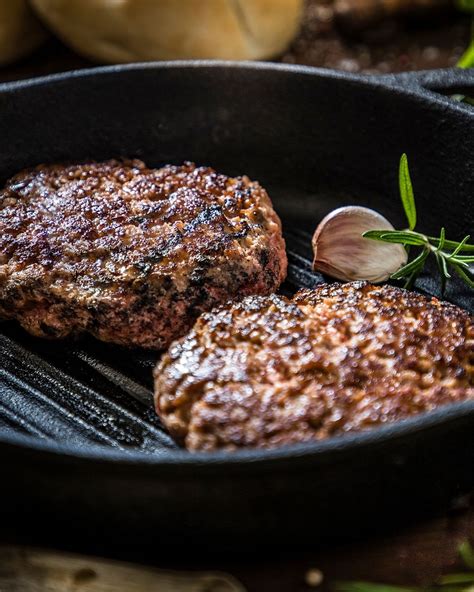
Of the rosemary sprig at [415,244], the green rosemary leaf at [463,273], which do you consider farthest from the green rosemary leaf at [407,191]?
the green rosemary leaf at [463,273]

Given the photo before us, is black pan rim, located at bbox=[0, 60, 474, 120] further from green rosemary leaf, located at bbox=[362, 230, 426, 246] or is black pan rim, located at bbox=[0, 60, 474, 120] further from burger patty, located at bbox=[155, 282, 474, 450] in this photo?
burger patty, located at bbox=[155, 282, 474, 450]

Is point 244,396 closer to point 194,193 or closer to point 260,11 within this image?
point 194,193

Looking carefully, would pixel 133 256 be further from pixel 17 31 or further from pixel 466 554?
pixel 17 31

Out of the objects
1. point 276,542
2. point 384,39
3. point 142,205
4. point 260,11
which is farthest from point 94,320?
point 384,39

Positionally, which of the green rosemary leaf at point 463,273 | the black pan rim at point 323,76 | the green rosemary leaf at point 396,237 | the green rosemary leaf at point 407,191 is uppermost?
the black pan rim at point 323,76

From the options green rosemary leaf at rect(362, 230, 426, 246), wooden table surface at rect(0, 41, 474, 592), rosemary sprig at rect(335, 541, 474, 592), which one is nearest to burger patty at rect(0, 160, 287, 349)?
green rosemary leaf at rect(362, 230, 426, 246)

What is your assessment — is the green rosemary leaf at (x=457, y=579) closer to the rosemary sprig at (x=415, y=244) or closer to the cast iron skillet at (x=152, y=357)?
the cast iron skillet at (x=152, y=357)

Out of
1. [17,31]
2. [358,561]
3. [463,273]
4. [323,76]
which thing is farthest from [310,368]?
[17,31]
